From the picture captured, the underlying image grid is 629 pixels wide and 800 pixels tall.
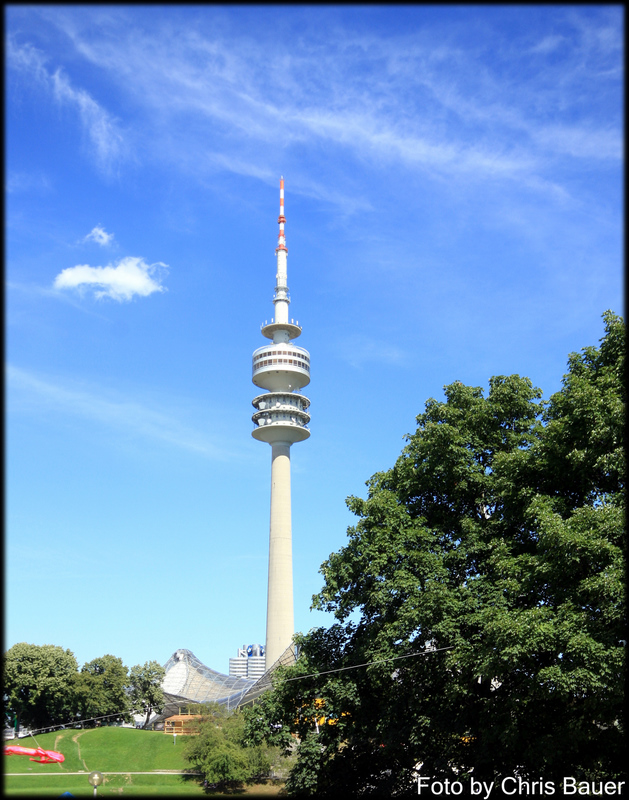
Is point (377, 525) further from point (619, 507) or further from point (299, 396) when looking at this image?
point (299, 396)

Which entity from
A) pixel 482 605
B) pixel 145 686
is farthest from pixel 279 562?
pixel 482 605

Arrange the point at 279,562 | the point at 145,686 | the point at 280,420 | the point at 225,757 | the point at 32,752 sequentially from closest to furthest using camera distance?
the point at 32,752 < the point at 225,757 < the point at 145,686 < the point at 279,562 < the point at 280,420

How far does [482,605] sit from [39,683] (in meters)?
64.5

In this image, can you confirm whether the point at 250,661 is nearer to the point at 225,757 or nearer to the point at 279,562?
the point at 279,562

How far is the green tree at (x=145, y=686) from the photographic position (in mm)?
86750

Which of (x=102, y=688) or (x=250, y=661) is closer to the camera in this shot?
(x=102, y=688)

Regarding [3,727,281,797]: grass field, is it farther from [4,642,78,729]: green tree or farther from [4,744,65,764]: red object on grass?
[4,642,78,729]: green tree

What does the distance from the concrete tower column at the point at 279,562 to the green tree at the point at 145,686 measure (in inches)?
536

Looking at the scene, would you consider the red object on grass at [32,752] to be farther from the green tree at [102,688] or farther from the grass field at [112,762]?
the green tree at [102,688]

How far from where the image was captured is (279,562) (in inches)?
3836

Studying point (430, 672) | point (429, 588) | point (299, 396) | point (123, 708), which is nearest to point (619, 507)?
point (429, 588)

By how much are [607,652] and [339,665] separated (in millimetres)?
12203

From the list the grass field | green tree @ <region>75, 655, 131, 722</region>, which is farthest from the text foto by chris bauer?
green tree @ <region>75, 655, 131, 722</region>

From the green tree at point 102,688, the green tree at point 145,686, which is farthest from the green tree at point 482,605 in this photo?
the green tree at point 145,686
